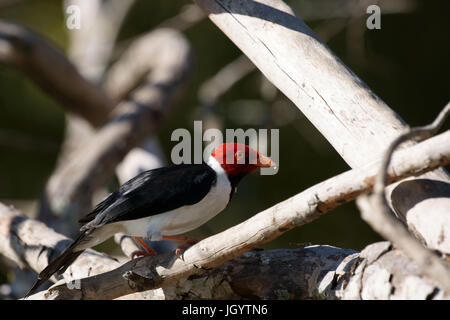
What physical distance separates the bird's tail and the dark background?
2.69m

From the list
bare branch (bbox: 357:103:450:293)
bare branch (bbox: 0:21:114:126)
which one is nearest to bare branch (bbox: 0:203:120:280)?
bare branch (bbox: 357:103:450:293)

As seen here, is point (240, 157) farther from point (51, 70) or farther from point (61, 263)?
point (51, 70)

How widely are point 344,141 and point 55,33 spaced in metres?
5.75

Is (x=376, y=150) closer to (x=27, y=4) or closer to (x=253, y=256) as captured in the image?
(x=253, y=256)

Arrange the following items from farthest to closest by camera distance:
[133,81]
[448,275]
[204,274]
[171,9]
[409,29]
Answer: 1. [171,9]
2. [409,29]
3. [133,81]
4. [204,274]
5. [448,275]

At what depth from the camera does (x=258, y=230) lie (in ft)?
5.20

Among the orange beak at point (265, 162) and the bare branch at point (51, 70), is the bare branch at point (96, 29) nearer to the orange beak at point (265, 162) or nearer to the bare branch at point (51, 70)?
the bare branch at point (51, 70)

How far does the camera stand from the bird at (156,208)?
2.05m

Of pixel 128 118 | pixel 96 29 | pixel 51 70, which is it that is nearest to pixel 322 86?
pixel 128 118

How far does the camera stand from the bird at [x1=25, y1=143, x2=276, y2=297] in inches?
80.6

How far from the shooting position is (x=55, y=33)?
6.99m

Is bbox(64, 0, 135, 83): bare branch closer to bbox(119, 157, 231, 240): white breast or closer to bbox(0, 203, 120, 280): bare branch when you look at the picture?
bbox(0, 203, 120, 280): bare branch
